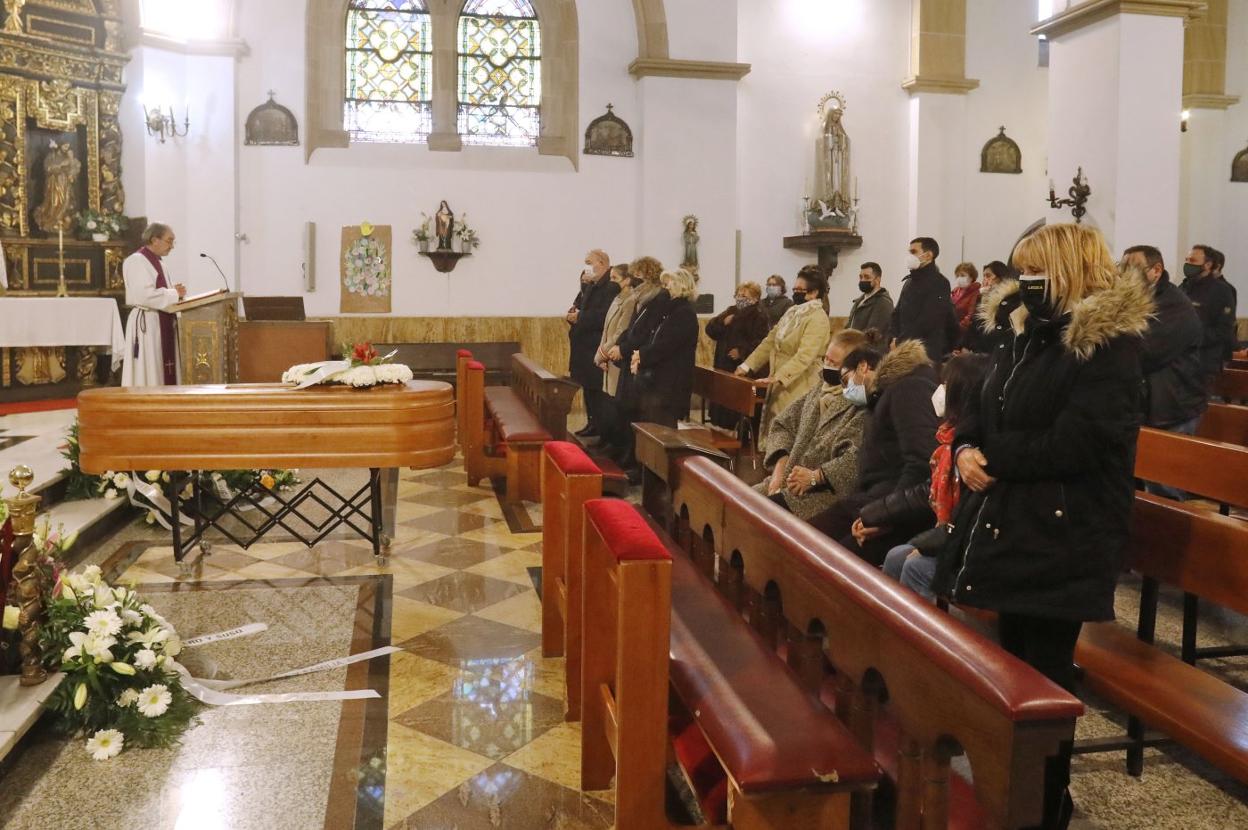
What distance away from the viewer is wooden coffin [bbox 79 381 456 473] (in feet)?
15.8

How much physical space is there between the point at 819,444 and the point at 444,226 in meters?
8.89

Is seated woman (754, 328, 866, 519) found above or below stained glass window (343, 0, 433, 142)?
below

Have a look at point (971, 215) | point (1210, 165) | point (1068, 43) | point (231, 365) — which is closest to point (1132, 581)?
point (1068, 43)

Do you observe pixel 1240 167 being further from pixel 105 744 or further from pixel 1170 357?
pixel 105 744

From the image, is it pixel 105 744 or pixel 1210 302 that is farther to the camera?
pixel 1210 302

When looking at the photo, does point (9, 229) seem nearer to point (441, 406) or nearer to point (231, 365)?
point (231, 365)

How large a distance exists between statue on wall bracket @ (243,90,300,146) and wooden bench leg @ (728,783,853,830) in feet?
37.9

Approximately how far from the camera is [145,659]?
135 inches

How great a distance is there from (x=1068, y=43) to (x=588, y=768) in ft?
29.5

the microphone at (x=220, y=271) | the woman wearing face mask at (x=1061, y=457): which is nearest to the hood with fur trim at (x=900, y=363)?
the woman wearing face mask at (x=1061, y=457)

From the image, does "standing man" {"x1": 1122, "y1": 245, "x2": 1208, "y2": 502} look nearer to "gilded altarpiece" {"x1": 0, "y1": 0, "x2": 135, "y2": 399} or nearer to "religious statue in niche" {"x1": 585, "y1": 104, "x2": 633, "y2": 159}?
"religious statue in niche" {"x1": 585, "y1": 104, "x2": 633, "y2": 159}

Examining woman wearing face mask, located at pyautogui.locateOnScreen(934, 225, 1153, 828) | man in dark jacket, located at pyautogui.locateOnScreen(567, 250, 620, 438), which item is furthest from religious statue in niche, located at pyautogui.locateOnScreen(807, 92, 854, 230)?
woman wearing face mask, located at pyautogui.locateOnScreen(934, 225, 1153, 828)

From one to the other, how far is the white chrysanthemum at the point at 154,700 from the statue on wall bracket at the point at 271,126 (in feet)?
32.4

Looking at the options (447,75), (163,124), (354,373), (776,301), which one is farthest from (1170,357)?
(163,124)
